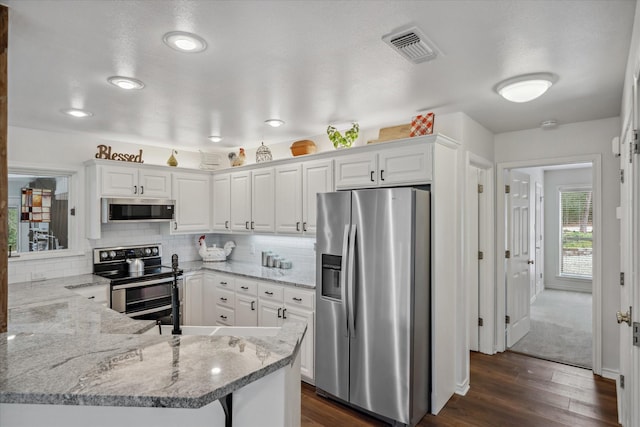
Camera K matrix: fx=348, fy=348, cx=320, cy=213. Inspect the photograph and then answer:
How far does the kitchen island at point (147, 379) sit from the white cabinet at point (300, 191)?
212cm

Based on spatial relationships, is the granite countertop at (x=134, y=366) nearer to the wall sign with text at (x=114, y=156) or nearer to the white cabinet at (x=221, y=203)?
the wall sign with text at (x=114, y=156)

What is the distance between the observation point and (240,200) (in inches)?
178

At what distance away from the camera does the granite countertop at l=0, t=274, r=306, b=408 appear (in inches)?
39.4

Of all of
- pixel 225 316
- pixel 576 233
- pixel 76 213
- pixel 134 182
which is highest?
pixel 134 182

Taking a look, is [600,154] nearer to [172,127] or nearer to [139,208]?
[172,127]

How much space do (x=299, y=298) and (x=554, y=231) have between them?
21.0 ft

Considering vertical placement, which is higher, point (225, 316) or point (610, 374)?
point (225, 316)

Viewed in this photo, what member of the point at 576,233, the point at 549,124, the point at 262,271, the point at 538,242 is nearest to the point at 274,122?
the point at 262,271

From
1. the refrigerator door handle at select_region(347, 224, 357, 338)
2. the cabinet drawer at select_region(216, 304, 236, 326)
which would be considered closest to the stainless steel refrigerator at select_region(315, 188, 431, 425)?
the refrigerator door handle at select_region(347, 224, 357, 338)

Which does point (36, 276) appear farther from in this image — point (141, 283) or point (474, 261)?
point (474, 261)

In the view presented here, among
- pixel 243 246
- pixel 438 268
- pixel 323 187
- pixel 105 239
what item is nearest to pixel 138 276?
pixel 105 239

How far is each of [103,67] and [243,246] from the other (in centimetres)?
314

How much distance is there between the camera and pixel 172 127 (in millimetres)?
3689

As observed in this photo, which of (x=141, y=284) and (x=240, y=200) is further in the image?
(x=240, y=200)
